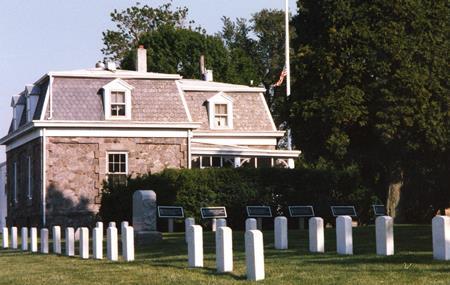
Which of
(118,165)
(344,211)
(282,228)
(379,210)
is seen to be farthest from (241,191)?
(282,228)

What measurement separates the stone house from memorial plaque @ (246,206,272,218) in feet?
29.7

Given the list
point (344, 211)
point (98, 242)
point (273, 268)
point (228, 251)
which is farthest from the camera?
point (344, 211)

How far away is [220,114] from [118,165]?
8.36 meters

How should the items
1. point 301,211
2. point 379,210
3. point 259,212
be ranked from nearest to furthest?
point 259,212, point 301,211, point 379,210

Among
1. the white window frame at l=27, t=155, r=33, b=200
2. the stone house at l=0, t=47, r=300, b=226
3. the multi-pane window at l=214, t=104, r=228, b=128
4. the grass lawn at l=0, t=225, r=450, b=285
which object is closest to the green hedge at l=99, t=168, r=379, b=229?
the stone house at l=0, t=47, r=300, b=226

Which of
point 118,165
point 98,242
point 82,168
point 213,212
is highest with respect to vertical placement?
point 118,165

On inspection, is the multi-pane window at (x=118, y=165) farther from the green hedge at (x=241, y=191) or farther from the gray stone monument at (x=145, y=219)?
the gray stone monument at (x=145, y=219)

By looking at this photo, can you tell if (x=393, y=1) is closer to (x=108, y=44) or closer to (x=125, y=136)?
(x=125, y=136)

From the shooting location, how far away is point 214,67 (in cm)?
6975

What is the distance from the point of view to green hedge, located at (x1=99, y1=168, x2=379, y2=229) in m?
37.8

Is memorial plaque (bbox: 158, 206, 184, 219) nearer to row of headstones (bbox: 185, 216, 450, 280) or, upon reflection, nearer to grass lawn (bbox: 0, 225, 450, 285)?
grass lawn (bbox: 0, 225, 450, 285)

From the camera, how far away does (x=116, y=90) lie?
46375 millimetres

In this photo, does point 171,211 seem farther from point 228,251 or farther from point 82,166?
point 228,251

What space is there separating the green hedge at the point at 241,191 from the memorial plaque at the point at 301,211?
4.57 ft
